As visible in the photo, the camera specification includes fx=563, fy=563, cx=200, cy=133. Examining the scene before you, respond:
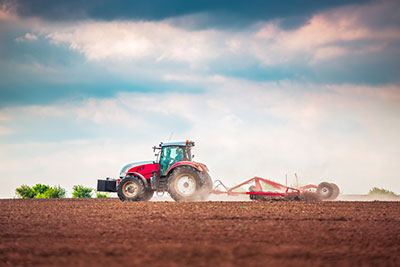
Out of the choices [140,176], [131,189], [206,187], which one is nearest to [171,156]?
[140,176]

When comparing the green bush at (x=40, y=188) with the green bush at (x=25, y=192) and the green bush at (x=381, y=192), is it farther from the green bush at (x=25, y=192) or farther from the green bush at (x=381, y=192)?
the green bush at (x=381, y=192)

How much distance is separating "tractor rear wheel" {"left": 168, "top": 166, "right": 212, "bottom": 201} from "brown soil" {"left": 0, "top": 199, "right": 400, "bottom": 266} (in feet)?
12.0

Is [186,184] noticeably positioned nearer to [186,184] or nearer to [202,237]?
[186,184]

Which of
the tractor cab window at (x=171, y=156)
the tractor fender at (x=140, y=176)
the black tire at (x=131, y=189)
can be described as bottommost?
the black tire at (x=131, y=189)

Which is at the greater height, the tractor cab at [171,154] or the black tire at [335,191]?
the tractor cab at [171,154]

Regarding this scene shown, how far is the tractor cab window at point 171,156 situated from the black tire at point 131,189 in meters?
1.18

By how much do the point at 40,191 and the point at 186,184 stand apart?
15505 millimetres

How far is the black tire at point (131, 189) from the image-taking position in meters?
24.1

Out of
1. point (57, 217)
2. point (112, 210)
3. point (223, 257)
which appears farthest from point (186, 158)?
point (223, 257)

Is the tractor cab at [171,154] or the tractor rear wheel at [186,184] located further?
the tractor cab at [171,154]

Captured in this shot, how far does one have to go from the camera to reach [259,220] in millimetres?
15898

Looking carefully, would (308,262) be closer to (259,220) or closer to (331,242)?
(331,242)

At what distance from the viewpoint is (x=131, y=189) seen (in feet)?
80.2

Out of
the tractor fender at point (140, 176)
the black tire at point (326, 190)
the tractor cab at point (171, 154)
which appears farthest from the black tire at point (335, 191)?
the tractor fender at point (140, 176)
